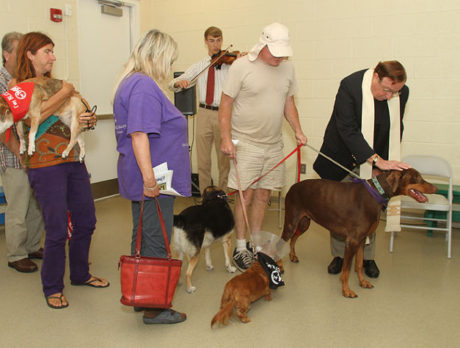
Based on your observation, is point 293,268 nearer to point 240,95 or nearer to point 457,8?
point 240,95

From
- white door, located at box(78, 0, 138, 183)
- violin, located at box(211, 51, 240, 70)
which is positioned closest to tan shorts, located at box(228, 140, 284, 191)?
violin, located at box(211, 51, 240, 70)

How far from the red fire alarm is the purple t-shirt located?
2823mm

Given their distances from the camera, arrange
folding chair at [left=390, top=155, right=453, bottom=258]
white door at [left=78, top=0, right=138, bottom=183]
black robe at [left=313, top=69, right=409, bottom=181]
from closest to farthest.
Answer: black robe at [left=313, top=69, right=409, bottom=181] < folding chair at [left=390, top=155, right=453, bottom=258] < white door at [left=78, top=0, right=138, bottom=183]

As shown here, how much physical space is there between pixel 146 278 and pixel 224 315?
0.53 m

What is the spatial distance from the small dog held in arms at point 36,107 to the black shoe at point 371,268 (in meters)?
2.22

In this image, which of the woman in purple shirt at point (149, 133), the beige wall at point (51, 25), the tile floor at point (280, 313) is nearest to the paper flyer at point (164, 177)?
the woman in purple shirt at point (149, 133)

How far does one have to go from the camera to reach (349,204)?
290 cm

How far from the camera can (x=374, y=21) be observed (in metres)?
4.54

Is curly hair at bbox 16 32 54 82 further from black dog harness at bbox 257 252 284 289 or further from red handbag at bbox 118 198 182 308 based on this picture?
black dog harness at bbox 257 252 284 289

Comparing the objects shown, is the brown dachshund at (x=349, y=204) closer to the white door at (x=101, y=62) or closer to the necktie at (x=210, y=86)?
the necktie at (x=210, y=86)

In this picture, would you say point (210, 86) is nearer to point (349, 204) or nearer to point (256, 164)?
point (256, 164)

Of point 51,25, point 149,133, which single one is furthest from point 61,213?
point 51,25

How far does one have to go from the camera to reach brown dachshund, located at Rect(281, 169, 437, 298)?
2758 millimetres

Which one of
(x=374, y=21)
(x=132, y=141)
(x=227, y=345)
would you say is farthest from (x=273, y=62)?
(x=374, y=21)
